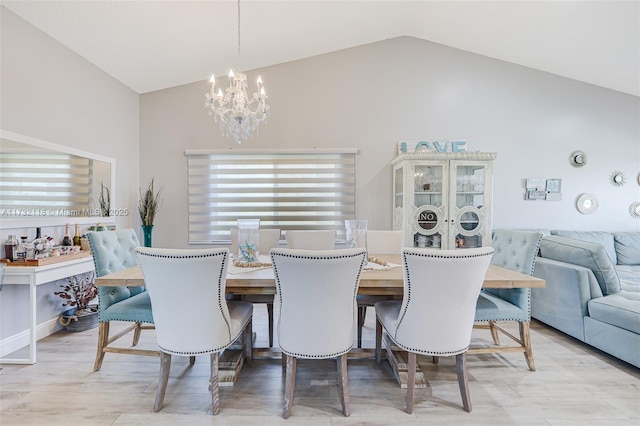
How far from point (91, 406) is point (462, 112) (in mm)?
4599

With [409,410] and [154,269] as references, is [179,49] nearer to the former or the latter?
[154,269]

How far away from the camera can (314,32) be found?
336 cm

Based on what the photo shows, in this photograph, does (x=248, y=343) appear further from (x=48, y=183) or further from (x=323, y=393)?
(x=48, y=183)

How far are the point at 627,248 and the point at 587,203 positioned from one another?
68 cm

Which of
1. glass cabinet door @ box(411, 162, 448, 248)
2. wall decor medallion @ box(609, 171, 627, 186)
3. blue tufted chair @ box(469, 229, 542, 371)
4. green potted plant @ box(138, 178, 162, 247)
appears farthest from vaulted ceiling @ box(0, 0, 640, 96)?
blue tufted chair @ box(469, 229, 542, 371)

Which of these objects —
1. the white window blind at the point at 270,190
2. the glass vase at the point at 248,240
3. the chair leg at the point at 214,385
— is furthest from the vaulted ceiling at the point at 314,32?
the chair leg at the point at 214,385

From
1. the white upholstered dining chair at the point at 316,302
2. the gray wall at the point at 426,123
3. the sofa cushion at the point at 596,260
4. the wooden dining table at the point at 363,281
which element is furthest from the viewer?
the gray wall at the point at 426,123

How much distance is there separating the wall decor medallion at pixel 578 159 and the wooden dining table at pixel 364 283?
301 cm

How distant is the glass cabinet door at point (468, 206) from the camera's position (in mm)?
3500

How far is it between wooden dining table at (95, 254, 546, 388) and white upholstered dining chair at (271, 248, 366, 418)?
0.74 ft

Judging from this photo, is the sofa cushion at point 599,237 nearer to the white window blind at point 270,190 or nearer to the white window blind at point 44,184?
the white window blind at point 270,190

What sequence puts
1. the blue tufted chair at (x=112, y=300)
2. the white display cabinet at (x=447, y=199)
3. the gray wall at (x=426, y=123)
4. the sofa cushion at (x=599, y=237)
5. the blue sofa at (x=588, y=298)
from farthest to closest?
the gray wall at (x=426, y=123)
the sofa cushion at (x=599, y=237)
the white display cabinet at (x=447, y=199)
the blue sofa at (x=588, y=298)
the blue tufted chair at (x=112, y=300)

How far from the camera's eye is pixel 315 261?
141 centimetres

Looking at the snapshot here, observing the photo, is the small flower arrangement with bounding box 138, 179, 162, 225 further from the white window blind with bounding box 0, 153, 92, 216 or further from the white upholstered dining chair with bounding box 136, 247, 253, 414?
the white upholstered dining chair with bounding box 136, 247, 253, 414
